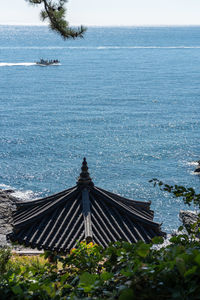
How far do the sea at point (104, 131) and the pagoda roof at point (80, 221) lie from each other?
21.0m

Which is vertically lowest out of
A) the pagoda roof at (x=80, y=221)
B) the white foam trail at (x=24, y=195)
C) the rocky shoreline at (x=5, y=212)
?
the white foam trail at (x=24, y=195)

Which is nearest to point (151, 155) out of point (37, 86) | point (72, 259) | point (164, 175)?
point (164, 175)

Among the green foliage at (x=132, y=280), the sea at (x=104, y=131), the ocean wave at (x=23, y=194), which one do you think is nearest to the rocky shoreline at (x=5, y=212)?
the ocean wave at (x=23, y=194)

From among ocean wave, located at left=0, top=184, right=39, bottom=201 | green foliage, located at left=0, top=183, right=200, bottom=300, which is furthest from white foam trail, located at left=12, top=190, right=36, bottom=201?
green foliage, located at left=0, top=183, right=200, bottom=300

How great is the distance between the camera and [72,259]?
16.7 feet

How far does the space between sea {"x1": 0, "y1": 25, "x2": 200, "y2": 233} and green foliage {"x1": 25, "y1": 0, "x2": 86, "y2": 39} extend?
19.7 meters

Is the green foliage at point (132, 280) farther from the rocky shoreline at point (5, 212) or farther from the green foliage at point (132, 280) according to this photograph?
the rocky shoreline at point (5, 212)

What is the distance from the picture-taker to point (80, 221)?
1146cm

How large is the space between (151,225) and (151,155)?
36.5 meters

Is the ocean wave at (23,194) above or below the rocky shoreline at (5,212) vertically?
below

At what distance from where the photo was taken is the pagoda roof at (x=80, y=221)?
11.2 metres

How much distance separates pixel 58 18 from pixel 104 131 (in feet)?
136

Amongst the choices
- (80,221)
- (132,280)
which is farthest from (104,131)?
(132,280)

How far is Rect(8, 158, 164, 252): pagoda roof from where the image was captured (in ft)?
36.7
